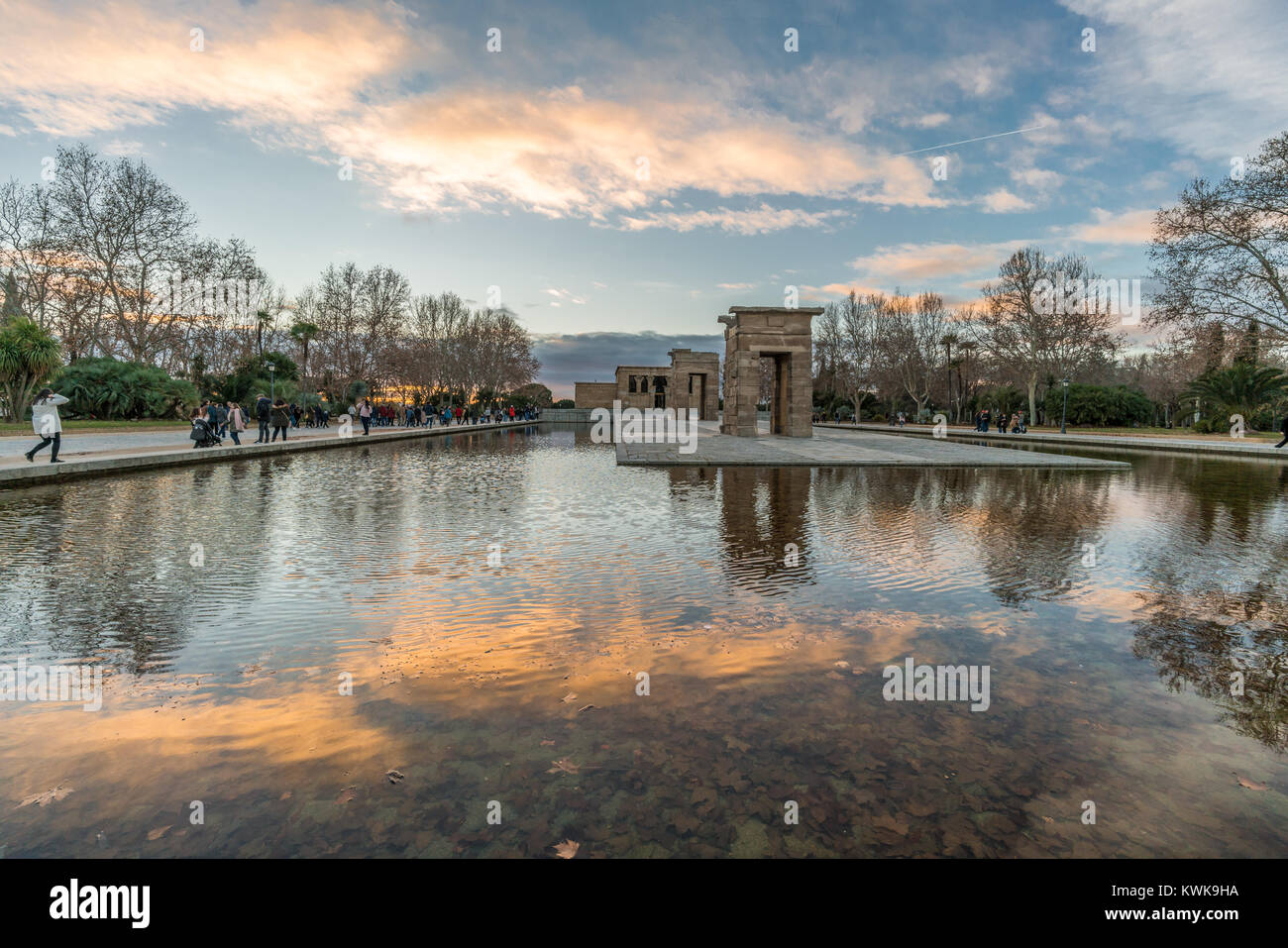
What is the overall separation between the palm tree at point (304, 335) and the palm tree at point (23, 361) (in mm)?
20855

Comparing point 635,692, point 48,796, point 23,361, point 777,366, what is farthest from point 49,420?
point 777,366

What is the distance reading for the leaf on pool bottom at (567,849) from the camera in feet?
7.77

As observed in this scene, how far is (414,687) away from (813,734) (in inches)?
85.2

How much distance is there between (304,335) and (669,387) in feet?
115

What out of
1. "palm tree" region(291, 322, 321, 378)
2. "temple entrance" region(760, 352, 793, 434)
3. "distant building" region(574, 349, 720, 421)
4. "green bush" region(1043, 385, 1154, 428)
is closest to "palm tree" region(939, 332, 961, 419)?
"green bush" region(1043, 385, 1154, 428)

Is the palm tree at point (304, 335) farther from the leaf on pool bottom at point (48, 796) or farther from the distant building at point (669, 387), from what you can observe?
the leaf on pool bottom at point (48, 796)

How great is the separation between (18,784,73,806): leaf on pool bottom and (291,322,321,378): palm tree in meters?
54.3

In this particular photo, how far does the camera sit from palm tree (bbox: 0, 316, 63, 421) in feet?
93.9

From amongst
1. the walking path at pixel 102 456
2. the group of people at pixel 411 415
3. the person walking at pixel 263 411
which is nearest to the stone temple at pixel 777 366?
the walking path at pixel 102 456

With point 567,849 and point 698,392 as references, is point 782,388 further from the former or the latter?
point 698,392

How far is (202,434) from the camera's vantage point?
64.3 ft

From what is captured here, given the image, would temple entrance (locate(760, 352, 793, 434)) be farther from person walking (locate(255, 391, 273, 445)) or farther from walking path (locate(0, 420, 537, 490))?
person walking (locate(255, 391, 273, 445))

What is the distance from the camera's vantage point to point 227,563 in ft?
21.5
